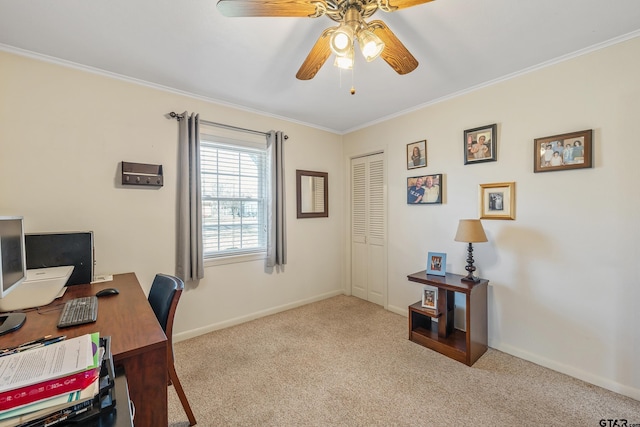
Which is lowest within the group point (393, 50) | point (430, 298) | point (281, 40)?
point (430, 298)

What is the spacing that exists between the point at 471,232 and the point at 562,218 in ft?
2.13

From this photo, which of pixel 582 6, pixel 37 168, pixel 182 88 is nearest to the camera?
pixel 582 6

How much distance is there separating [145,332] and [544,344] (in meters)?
2.89

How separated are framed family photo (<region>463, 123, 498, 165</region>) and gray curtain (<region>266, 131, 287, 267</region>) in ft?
6.66

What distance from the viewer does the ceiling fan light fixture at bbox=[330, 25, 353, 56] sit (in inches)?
51.9

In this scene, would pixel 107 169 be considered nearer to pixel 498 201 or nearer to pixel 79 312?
pixel 79 312

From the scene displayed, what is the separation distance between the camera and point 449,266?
287 cm

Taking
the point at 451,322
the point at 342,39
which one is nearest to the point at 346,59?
the point at 342,39

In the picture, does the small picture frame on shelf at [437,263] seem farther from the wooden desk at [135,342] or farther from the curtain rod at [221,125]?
the wooden desk at [135,342]

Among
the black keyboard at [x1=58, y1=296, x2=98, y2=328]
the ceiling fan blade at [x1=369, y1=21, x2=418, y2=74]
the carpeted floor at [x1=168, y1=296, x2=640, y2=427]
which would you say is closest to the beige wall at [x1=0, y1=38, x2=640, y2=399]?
the carpeted floor at [x1=168, y1=296, x2=640, y2=427]

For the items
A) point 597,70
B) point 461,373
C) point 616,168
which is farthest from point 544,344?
point 597,70

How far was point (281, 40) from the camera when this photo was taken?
1896mm

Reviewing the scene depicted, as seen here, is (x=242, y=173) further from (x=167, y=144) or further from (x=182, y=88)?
(x=182, y=88)

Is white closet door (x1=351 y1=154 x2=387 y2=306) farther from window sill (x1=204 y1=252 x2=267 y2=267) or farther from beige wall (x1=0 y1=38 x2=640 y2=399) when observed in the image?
window sill (x1=204 y1=252 x2=267 y2=267)
